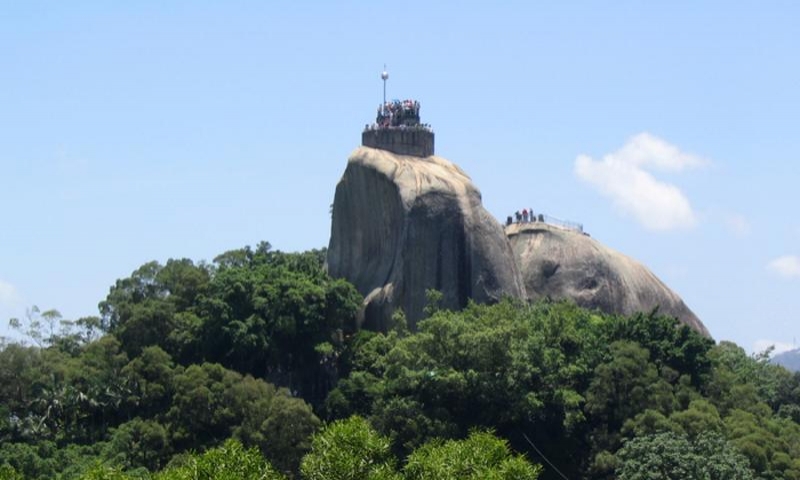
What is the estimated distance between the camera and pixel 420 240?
63.6 m

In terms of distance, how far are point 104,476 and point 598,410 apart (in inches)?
719

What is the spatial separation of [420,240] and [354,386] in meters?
6.24

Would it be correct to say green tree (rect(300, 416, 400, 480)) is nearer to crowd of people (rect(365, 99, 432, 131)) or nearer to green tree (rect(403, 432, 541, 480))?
green tree (rect(403, 432, 541, 480))

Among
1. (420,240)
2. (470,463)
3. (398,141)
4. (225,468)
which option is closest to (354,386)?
(420,240)

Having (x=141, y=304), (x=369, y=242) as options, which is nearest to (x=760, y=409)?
(x=369, y=242)

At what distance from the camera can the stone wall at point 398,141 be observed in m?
67.0

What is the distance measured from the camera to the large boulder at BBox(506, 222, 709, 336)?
67125 mm

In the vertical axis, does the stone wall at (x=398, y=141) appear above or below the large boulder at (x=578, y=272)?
above

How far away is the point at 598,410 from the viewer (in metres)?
57.2

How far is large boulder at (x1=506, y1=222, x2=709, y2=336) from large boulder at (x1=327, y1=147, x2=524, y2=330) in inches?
95.1

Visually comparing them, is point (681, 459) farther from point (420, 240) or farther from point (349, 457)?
point (420, 240)

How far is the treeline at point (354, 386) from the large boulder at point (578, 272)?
10.1 feet

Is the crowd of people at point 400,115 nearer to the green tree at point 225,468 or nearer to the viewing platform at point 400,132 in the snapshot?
the viewing platform at point 400,132

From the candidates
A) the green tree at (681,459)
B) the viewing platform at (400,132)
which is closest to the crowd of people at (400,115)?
the viewing platform at (400,132)
